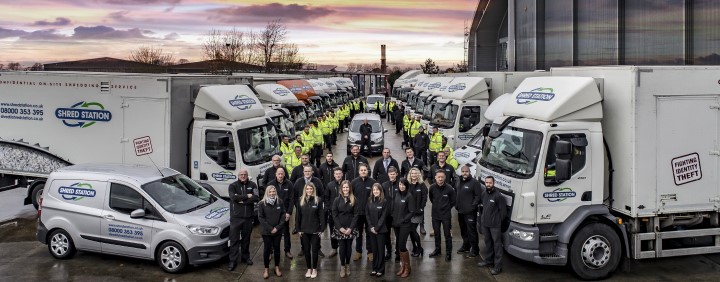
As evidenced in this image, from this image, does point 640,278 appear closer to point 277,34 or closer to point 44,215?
point 44,215

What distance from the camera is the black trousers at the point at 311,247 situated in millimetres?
8711

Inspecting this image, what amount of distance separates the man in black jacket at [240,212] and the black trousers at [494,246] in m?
3.73

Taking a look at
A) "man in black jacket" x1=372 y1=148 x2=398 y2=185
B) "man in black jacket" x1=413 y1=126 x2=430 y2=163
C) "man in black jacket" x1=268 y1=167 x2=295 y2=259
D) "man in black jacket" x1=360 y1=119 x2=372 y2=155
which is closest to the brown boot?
"man in black jacket" x1=268 y1=167 x2=295 y2=259

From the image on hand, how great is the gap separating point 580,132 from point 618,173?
32.3 inches

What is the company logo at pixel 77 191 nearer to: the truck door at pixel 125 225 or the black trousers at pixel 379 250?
the truck door at pixel 125 225

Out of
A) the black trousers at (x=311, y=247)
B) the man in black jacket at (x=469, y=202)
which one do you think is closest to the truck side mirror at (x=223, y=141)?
the black trousers at (x=311, y=247)

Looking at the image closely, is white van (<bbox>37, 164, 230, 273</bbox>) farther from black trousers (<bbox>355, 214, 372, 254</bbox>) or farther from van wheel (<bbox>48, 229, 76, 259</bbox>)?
black trousers (<bbox>355, 214, 372, 254</bbox>)

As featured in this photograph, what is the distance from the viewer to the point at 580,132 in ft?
27.8

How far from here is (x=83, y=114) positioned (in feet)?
39.6

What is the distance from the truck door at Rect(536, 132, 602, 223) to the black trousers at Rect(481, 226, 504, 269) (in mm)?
713

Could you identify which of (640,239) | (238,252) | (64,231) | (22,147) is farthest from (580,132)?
(22,147)

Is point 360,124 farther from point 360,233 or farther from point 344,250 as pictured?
point 344,250

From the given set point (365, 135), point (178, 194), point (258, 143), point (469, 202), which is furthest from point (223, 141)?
point (365, 135)

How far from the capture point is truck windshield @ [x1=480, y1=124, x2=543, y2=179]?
336 inches
